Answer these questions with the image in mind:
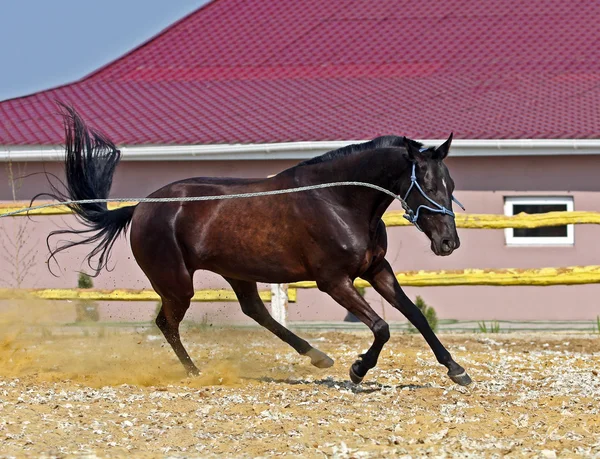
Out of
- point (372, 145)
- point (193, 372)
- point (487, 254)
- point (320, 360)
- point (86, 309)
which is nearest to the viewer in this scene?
point (372, 145)

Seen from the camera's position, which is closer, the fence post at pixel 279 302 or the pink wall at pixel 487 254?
the fence post at pixel 279 302

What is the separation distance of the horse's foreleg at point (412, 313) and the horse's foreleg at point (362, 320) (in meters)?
0.20

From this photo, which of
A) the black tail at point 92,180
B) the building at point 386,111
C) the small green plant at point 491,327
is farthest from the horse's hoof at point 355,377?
the building at point 386,111

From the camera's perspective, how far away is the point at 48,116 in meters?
14.7

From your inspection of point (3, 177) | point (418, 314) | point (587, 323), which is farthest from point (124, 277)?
point (418, 314)

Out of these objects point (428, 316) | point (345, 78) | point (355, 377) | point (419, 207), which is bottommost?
point (428, 316)

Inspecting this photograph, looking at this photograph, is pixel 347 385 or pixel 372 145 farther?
pixel 347 385

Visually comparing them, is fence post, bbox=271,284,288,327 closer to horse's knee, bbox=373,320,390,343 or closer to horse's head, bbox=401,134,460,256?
horse's knee, bbox=373,320,390,343

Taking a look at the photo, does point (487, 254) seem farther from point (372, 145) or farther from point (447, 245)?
point (447, 245)

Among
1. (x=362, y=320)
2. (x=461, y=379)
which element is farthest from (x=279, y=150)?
(x=461, y=379)

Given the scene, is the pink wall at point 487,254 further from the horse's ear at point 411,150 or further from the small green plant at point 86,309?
the horse's ear at point 411,150

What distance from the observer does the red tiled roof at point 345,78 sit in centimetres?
1338

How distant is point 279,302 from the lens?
37.2ft

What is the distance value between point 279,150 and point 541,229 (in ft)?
11.2
